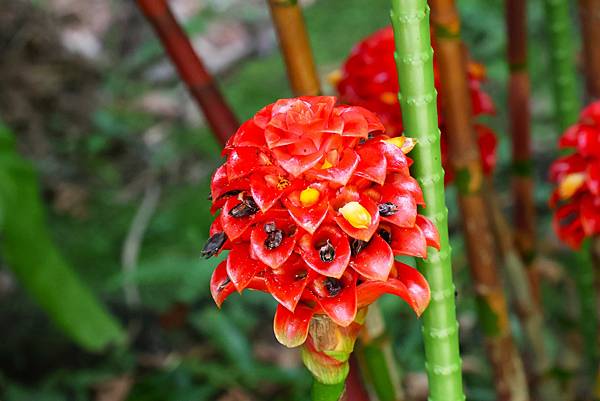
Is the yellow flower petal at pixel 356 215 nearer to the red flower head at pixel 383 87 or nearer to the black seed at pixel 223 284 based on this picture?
the black seed at pixel 223 284

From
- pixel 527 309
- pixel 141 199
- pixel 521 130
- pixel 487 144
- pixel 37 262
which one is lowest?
pixel 141 199

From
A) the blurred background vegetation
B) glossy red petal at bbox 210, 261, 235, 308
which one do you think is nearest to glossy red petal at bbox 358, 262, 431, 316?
glossy red petal at bbox 210, 261, 235, 308

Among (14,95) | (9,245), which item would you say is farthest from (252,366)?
(14,95)

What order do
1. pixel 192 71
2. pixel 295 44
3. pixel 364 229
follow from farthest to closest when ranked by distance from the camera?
pixel 192 71, pixel 295 44, pixel 364 229

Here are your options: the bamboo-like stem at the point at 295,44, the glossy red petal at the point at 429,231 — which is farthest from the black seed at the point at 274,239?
the bamboo-like stem at the point at 295,44

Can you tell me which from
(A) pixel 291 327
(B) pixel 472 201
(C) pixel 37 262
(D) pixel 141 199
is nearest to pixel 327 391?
(A) pixel 291 327

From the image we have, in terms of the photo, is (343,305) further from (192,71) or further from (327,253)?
(192,71)

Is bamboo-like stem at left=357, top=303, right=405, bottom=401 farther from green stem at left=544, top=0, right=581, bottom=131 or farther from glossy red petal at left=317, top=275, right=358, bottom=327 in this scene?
green stem at left=544, top=0, right=581, bottom=131

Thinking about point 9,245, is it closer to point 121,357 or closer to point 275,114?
point 121,357
